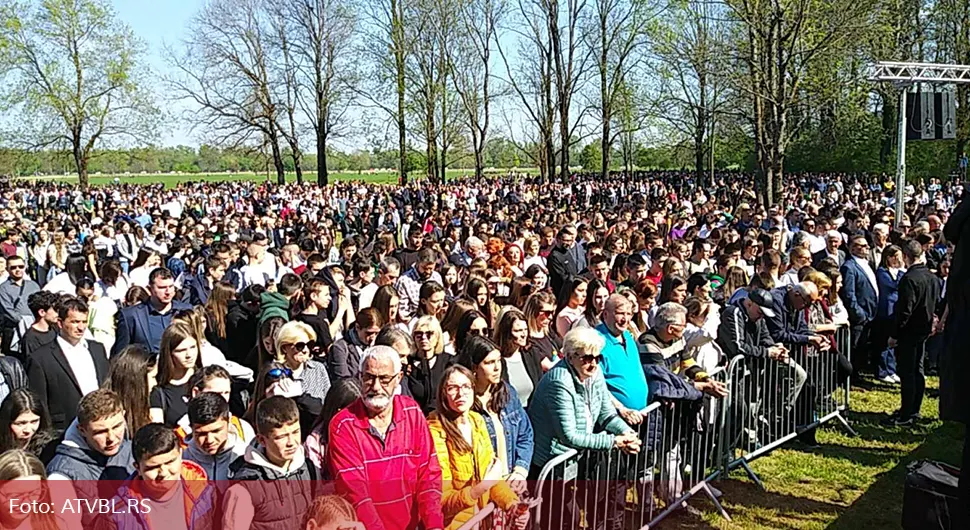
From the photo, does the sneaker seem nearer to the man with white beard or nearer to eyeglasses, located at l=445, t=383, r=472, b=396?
eyeglasses, located at l=445, t=383, r=472, b=396

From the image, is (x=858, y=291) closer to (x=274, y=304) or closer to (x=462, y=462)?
(x=274, y=304)

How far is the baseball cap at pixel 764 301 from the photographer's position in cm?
664

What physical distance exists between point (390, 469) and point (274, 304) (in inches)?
152

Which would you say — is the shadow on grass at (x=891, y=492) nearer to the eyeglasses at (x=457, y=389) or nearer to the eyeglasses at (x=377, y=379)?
the eyeglasses at (x=457, y=389)

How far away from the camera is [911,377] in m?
7.65

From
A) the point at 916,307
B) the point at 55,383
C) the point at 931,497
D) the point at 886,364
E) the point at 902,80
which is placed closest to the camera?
the point at 931,497

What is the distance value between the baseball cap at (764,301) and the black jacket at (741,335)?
3.3 inches

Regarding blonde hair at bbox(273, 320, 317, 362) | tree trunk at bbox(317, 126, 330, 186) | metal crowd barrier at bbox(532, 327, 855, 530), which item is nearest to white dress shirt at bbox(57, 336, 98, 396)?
blonde hair at bbox(273, 320, 317, 362)

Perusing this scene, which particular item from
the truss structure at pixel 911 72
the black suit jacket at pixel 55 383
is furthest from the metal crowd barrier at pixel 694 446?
the truss structure at pixel 911 72

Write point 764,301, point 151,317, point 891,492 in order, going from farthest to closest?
point 151,317 < point 764,301 < point 891,492

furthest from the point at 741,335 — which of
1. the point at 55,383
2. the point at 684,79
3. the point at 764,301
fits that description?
the point at 684,79

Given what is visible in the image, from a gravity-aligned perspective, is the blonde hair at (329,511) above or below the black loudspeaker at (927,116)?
below

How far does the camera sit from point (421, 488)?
3885mm

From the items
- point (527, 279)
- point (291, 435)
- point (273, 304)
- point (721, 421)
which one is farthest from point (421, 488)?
point (527, 279)
